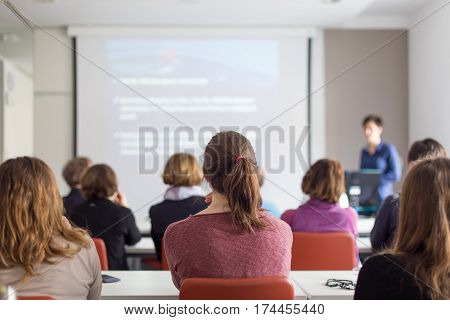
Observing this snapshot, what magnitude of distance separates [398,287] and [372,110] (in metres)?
5.83

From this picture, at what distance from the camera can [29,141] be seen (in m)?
7.25

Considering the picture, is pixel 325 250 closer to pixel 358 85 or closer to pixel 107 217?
pixel 107 217

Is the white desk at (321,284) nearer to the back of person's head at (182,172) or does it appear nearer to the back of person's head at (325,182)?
the back of person's head at (325,182)

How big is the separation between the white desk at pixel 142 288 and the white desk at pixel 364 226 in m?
1.83

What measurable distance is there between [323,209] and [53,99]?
449 centimetres

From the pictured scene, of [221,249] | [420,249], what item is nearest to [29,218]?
[221,249]

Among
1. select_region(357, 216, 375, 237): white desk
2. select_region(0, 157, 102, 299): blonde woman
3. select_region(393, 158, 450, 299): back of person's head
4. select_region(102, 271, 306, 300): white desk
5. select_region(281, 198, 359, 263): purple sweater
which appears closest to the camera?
select_region(393, 158, 450, 299): back of person's head

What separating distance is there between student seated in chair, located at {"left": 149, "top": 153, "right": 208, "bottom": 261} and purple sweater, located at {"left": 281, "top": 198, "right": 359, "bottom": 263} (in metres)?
0.53

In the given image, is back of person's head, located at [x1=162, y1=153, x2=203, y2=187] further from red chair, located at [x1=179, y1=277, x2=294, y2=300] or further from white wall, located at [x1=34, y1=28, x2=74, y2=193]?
white wall, located at [x1=34, y1=28, x2=74, y2=193]

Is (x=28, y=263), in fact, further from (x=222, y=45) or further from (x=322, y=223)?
(x=222, y=45)

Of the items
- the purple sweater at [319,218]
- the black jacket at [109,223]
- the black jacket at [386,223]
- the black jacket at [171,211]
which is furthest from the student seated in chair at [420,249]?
the black jacket at [109,223]

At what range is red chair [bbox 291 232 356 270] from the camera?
3029 millimetres

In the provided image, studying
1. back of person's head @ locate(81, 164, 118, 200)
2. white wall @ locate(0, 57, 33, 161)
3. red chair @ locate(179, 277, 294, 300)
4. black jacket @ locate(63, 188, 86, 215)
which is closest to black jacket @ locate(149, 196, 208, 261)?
back of person's head @ locate(81, 164, 118, 200)
